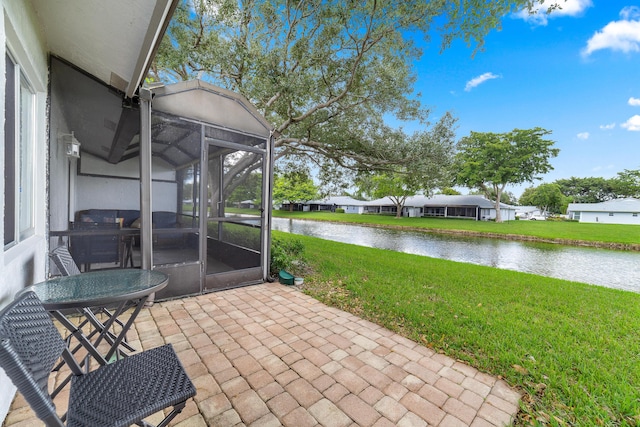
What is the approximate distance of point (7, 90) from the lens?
6.28 feet

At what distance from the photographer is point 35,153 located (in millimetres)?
2633

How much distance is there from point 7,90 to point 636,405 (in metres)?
5.14

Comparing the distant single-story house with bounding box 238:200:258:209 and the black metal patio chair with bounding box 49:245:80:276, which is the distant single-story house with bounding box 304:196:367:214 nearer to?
the distant single-story house with bounding box 238:200:258:209

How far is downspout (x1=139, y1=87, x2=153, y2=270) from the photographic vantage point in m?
3.29

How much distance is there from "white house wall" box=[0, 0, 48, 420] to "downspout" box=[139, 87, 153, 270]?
86cm

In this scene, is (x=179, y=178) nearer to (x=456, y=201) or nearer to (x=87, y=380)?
(x=87, y=380)

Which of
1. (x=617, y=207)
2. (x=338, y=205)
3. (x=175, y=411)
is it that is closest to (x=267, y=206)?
(x=175, y=411)

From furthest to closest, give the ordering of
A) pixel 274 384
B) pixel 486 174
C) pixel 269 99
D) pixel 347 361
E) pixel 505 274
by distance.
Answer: pixel 486 174 → pixel 505 274 → pixel 269 99 → pixel 347 361 → pixel 274 384

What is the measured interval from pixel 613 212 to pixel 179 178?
182 ft

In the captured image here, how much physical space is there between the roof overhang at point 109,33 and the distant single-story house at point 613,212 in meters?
55.3

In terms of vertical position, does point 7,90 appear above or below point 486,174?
below

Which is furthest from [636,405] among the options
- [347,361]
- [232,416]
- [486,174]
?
[486,174]

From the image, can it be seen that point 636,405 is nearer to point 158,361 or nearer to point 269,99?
point 158,361

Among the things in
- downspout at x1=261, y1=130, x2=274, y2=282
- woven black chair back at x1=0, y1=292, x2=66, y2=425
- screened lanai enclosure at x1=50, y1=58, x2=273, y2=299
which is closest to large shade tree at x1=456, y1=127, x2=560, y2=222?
downspout at x1=261, y1=130, x2=274, y2=282
